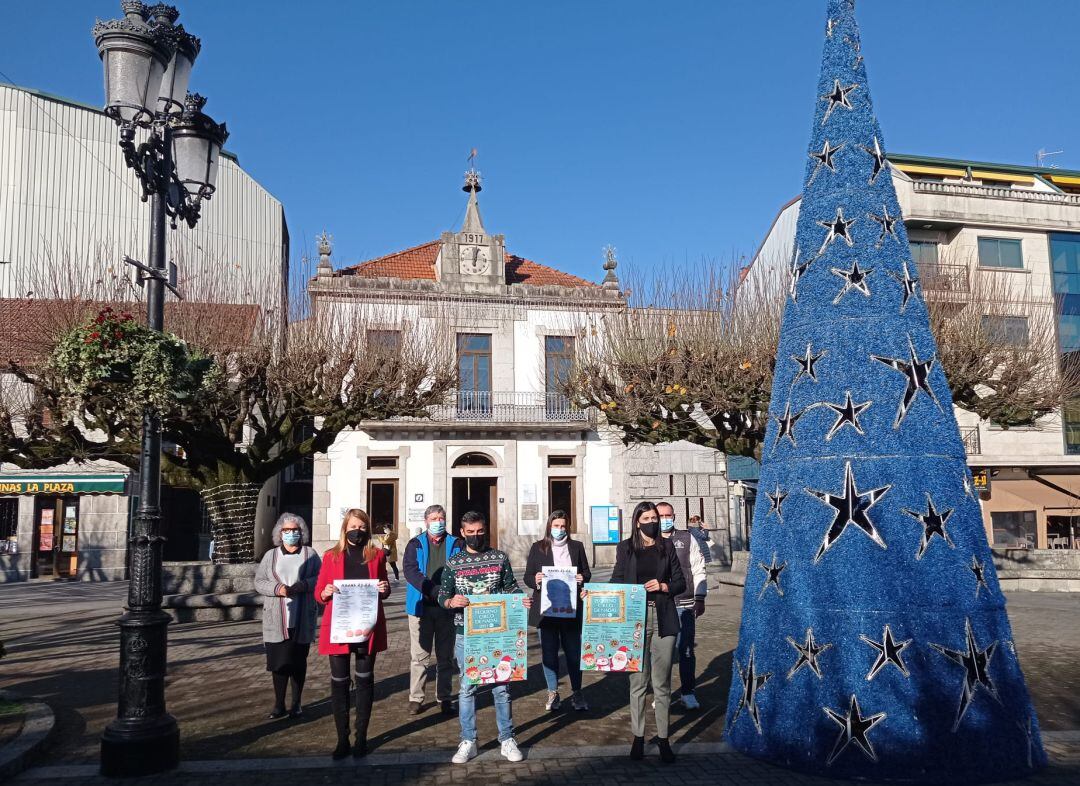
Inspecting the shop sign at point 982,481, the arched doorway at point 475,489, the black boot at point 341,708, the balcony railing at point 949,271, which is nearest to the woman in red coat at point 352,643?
the black boot at point 341,708

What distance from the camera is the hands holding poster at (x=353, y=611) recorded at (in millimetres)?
5980

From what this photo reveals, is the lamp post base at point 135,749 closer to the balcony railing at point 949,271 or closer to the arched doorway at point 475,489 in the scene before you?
the balcony railing at point 949,271

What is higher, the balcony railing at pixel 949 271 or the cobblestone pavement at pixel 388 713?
the balcony railing at pixel 949 271

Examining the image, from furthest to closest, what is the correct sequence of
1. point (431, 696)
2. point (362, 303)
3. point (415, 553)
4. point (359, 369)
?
1. point (362, 303)
2. point (359, 369)
3. point (431, 696)
4. point (415, 553)

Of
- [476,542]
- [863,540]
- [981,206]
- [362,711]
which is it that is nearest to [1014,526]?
[981,206]

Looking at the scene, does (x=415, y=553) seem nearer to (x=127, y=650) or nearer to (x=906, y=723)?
(x=127, y=650)

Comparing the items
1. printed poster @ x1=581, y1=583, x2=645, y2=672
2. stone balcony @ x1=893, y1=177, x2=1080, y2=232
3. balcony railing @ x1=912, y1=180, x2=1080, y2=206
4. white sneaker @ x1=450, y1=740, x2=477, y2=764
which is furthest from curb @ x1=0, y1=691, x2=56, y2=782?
balcony railing @ x1=912, y1=180, x2=1080, y2=206

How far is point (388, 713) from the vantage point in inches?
286

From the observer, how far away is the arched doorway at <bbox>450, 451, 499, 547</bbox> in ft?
85.7

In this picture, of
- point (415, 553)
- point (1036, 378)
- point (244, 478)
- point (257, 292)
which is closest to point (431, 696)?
point (415, 553)

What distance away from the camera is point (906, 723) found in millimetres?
5246

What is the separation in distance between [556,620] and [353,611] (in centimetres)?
189

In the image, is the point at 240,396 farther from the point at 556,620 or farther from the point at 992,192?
the point at 992,192

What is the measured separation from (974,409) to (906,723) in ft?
42.1
